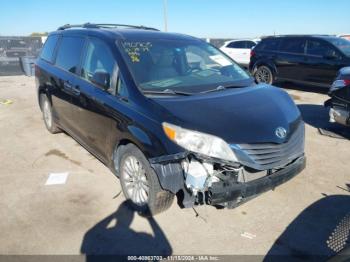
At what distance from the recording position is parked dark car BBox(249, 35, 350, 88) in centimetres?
927

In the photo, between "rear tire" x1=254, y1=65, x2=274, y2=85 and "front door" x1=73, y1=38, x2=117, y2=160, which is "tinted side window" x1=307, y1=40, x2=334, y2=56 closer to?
"rear tire" x1=254, y1=65, x2=274, y2=85

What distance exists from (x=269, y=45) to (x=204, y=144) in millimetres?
9245

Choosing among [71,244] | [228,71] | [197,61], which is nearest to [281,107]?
[228,71]

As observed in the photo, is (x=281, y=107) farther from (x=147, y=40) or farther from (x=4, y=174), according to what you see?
(x=4, y=174)

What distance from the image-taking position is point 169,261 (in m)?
2.79

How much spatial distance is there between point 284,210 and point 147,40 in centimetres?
255

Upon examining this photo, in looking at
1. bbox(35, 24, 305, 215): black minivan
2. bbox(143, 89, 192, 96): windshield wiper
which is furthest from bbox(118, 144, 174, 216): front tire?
bbox(143, 89, 192, 96): windshield wiper

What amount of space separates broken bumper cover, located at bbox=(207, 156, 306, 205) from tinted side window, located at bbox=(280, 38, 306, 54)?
8.06m

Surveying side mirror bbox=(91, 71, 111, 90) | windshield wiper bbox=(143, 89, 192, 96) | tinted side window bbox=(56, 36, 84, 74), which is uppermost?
tinted side window bbox=(56, 36, 84, 74)

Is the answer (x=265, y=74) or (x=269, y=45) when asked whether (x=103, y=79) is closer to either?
(x=265, y=74)

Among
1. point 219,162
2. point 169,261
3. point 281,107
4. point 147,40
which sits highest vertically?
point 147,40

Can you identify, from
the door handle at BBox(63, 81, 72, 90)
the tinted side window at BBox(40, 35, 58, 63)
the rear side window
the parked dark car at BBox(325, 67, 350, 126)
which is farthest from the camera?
the rear side window

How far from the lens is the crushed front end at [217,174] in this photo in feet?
9.11

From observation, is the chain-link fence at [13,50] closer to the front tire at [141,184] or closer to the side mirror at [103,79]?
the side mirror at [103,79]
